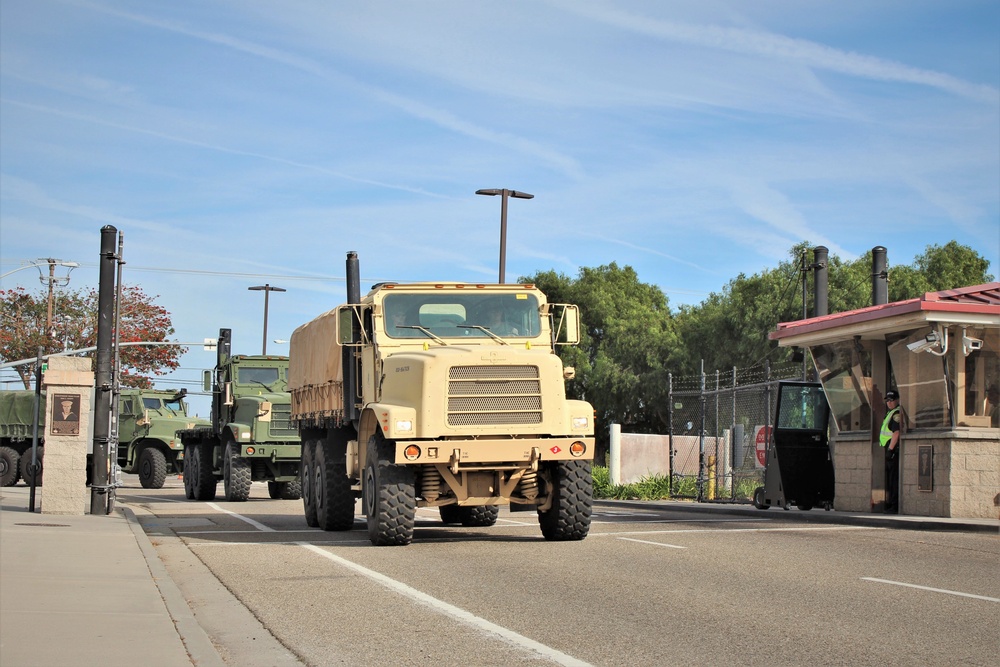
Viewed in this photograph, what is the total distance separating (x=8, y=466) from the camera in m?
35.1

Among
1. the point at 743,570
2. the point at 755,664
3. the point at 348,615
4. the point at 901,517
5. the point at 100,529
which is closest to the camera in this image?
the point at 755,664

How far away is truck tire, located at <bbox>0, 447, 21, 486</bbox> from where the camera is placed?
3503 cm

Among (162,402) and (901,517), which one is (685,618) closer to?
(901,517)

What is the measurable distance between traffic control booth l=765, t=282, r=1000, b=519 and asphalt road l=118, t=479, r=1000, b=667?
296 cm

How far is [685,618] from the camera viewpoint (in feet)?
28.5

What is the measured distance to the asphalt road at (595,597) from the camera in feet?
24.5

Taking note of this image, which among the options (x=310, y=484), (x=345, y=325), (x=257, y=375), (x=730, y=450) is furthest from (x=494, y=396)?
(x=730, y=450)

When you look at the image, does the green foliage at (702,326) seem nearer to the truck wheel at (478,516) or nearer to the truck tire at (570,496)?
the truck wheel at (478,516)

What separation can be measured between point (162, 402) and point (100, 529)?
23062 millimetres

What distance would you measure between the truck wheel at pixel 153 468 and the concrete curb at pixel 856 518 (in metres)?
15.1

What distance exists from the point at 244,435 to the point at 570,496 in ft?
39.6

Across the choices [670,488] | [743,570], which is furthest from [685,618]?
[670,488]

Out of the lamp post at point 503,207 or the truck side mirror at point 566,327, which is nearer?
the truck side mirror at point 566,327

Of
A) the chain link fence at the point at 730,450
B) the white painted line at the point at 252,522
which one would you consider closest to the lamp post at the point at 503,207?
the chain link fence at the point at 730,450
